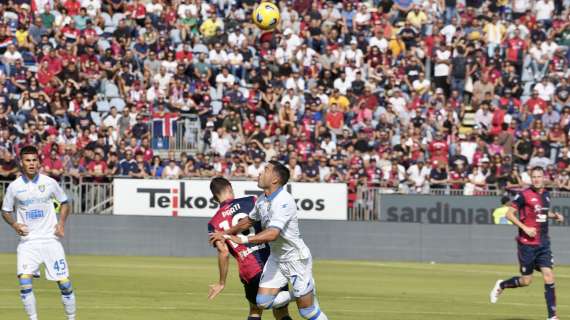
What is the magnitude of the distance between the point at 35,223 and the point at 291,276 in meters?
3.69

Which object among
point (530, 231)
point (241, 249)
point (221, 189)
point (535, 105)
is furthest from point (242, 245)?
point (535, 105)

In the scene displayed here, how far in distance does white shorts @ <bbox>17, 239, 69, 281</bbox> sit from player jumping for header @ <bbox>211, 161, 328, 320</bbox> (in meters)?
2.90

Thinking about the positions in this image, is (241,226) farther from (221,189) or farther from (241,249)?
(221,189)

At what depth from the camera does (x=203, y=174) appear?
31.6 meters

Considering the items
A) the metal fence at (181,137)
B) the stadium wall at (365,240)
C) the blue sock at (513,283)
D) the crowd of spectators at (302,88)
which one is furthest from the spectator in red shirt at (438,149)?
the blue sock at (513,283)

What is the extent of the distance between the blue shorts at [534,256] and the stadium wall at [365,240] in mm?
13465

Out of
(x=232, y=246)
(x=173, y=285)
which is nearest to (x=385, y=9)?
(x=173, y=285)

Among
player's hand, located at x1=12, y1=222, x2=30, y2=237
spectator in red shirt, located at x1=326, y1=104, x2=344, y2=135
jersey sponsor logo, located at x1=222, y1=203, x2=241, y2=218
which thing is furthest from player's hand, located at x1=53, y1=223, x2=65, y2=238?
spectator in red shirt, located at x1=326, y1=104, x2=344, y2=135

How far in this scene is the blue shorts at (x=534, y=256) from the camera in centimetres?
1711

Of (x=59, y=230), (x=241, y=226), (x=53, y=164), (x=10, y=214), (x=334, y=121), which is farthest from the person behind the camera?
(x=334, y=121)

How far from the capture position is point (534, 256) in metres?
17.1

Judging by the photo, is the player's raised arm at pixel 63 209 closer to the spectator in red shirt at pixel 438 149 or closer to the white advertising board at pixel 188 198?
the white advertising board at pixel 188 198

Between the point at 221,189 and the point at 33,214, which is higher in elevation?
the point at 221,189

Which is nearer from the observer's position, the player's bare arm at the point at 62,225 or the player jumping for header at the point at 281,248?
the player jumping for header at the point at 281,248
